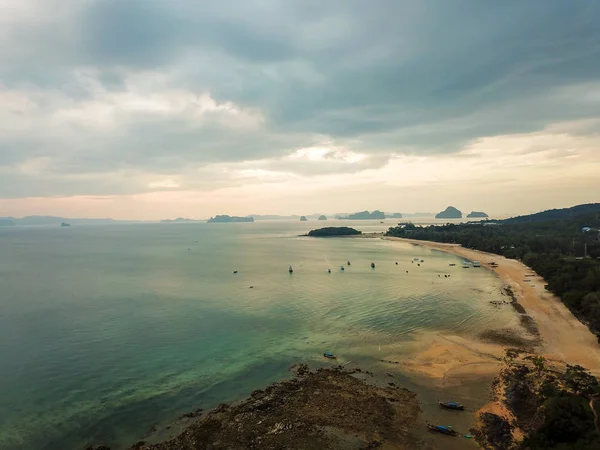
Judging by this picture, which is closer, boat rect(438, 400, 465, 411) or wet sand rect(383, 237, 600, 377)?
boat rect(438, 400, 465, 411)

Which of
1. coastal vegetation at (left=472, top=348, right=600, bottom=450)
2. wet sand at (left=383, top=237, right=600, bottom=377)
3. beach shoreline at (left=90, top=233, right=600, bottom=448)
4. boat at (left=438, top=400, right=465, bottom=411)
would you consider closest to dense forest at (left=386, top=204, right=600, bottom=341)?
wet sand at (left=383, top=237, right=600, bottom=377)

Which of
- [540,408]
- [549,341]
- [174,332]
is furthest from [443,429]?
[174,332]

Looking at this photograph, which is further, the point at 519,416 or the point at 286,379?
the point at 286,379

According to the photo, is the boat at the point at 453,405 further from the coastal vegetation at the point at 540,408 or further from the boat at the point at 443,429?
the boat at the point at 443,429

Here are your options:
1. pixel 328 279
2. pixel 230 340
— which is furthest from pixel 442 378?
pixel 328 279

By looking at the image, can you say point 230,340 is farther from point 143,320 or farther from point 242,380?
point 143,320

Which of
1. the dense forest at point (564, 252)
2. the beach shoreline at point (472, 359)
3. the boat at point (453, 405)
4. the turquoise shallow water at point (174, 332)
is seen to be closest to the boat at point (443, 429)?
the beach shoreline at point (472, 359)

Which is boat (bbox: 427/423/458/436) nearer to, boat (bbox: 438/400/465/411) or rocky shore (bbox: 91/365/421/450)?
rocky shore (bbox: 91/365/421/450)
